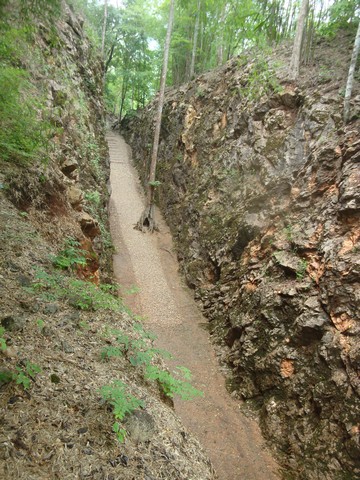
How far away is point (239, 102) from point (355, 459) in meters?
12.9

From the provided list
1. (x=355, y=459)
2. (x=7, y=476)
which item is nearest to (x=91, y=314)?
(x=7, y=476)

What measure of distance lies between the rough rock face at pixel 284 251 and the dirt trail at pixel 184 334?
509 millimetres

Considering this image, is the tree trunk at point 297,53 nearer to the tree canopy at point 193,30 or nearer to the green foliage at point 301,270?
the tree canopy at point 193,30

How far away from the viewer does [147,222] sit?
52.3 feet

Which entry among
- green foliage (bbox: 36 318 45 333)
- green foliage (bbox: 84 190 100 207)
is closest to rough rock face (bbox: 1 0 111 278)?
green foliage (bbox: 84 190 100 207)

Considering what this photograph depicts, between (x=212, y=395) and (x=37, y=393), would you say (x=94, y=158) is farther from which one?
(x=37, y=393)

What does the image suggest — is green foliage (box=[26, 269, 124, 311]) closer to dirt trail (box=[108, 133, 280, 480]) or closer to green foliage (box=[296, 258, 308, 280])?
dirt trail (box=[108, 133, 280, 480])

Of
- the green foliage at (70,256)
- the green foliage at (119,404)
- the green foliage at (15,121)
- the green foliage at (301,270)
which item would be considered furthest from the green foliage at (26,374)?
the green foliage at (301,270)

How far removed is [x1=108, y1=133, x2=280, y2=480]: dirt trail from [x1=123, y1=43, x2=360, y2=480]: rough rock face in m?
0.51

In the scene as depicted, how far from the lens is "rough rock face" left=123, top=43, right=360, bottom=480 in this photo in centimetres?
637

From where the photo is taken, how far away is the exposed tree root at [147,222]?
51.4 feet

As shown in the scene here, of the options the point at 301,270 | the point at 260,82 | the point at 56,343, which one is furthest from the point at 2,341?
the point at 260,82

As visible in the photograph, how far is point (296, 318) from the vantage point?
742cm

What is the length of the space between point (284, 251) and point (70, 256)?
5971 millimetres
